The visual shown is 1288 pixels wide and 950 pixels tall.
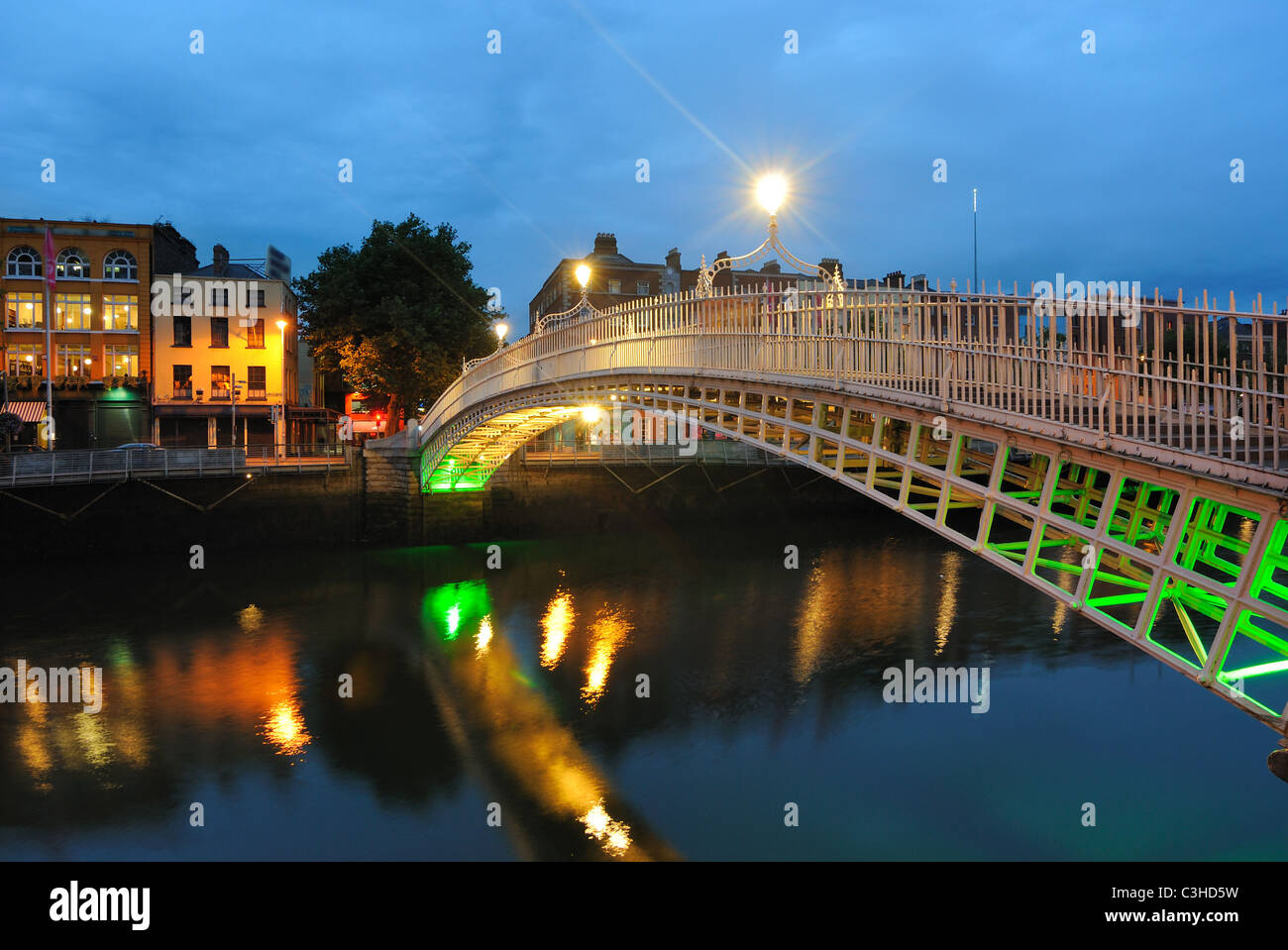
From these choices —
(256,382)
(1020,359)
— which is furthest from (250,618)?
(256,382)

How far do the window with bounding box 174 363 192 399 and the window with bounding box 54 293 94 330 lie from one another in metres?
3.86

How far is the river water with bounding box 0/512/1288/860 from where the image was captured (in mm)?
11047

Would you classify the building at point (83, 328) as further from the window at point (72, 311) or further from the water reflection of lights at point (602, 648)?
the water reflection of lights at point (602, 648)

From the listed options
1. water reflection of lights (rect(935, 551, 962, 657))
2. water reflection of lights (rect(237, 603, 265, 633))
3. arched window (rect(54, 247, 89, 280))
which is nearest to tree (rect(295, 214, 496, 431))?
arched window (rect(54, 247, 89, 280))

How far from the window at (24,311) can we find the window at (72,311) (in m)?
0.68

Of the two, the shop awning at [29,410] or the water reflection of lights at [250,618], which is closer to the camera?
the water reflection of lights at [250,618]

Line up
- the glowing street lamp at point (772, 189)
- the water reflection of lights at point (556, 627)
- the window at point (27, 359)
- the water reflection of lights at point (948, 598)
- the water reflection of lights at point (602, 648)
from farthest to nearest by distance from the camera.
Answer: the window at point (27, 359) → the water reflection of lights at point (948, 598) → the water reflection of lights at point (556, 627) → the water reflection of lights at point (602, 648) → the glowing street lamp at point (772, 189)

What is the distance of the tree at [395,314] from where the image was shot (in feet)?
126

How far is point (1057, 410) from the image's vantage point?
9250 millimetres

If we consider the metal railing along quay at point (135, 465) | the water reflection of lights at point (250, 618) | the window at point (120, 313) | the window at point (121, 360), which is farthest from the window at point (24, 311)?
the water reflection of lights at point (250, 618)

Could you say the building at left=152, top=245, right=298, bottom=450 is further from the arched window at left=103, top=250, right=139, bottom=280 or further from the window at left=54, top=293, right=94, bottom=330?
the window at left=54, top=293, right=94, bottom=330

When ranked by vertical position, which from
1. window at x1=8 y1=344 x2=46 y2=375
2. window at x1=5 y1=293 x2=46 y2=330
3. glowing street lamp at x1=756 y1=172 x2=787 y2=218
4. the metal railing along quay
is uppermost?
window at x1=5 y1=293 x2=46 y2=330

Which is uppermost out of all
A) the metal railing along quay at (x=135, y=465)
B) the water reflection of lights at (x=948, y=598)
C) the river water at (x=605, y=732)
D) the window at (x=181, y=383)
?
the window at (x=181, y=383)
